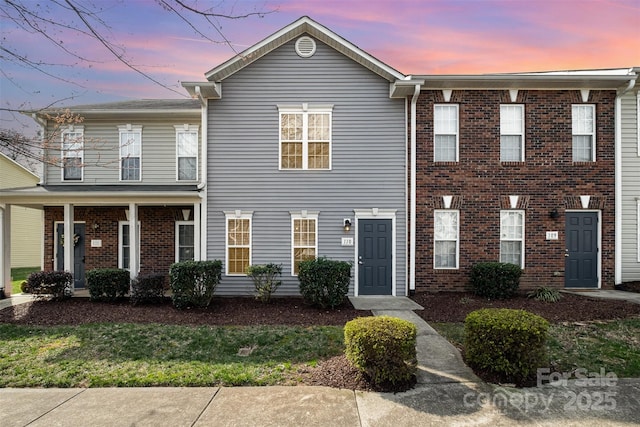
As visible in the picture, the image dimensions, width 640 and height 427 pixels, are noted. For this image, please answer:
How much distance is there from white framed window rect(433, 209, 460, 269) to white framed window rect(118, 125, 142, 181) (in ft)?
31.0

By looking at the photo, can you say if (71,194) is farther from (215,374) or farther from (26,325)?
(215,374)

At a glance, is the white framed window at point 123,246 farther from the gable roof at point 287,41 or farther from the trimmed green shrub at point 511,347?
the trimmed green shrub at point 511,347

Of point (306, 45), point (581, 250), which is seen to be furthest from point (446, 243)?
point (306, 45)

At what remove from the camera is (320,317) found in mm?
7324

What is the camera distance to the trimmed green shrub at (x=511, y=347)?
430 centimetres

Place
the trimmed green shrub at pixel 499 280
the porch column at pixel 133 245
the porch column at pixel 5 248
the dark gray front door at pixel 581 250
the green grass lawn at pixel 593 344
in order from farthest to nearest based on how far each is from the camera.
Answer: the dark gray front door at pixel 581 250 → the porch column at pixel 5 248 → the porch column at pixel 133 245 → the trimmed green shrub at pixel 499 280 → the green grass lawn at pixel 593 344

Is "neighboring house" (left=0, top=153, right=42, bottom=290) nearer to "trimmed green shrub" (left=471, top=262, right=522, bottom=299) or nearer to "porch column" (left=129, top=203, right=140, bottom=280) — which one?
"porch column" (left=129, top=203, right=140, bottom=280)

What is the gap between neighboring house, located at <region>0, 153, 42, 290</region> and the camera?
18.9 m

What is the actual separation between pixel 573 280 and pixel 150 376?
10884 millimetres

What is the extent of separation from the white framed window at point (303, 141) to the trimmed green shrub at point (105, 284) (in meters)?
5.20

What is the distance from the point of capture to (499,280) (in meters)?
8.86

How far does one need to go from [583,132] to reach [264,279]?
10.0 meters

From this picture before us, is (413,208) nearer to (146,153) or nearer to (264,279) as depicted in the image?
(264,279)

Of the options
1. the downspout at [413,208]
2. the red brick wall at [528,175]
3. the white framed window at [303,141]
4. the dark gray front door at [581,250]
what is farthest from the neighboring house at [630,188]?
the white framed window at [303,141]
